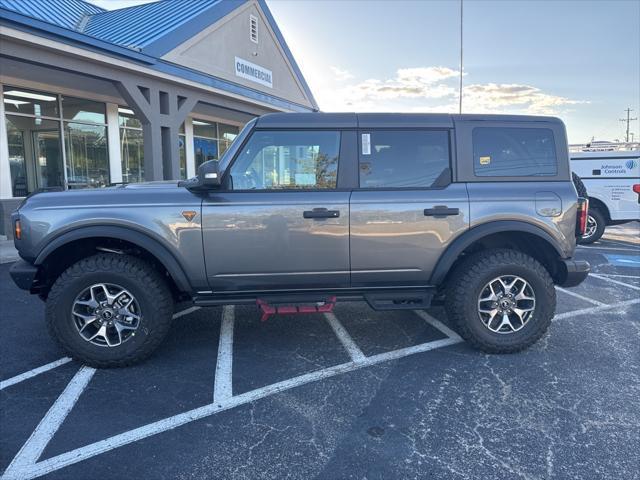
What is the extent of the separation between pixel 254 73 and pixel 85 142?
5.76 m

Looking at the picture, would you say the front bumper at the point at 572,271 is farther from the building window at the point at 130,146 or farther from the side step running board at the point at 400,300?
the building window at the point at 130,146

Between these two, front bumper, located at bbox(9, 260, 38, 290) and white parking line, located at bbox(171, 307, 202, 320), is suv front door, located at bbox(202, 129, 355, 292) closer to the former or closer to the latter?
front bumper, located at bbox(9, 260, 38, 290)

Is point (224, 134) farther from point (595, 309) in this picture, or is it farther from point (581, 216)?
point (581, 216)

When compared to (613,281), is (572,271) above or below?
above

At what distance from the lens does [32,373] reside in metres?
3.52

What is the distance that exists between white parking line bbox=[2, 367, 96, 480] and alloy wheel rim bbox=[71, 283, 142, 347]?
29 cm

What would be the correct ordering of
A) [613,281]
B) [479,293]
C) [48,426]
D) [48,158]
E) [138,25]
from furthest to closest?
[138,25] → [48,158] → [613,281] → [479,293] → [48,426]

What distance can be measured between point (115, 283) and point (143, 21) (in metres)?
11.6

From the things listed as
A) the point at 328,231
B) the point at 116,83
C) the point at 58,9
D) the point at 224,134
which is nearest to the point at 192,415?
the point at 328,231

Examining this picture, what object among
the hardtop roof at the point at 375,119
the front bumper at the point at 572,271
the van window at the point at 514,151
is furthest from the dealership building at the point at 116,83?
the front bumper at the point at 572,271

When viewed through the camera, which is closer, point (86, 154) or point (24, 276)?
point (24, 276)

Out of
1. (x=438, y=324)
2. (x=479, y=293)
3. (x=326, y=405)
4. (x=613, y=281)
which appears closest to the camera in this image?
(x=326, y=405)

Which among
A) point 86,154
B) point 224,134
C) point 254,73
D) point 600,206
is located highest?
point 254,73

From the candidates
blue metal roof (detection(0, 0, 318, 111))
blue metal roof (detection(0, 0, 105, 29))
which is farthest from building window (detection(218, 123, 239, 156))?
blue metal roof (detection(0, 0, 105, 29))
